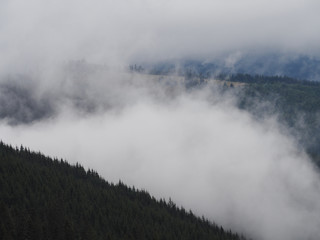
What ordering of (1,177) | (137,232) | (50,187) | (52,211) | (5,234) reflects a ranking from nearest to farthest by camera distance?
(5,234) → (52,211) → (137,232) → (1,177) → (50,187)

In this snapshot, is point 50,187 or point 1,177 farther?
point 50,187

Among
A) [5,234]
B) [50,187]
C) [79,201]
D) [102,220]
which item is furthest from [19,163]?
[5,234]

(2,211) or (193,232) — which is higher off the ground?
(2,211)

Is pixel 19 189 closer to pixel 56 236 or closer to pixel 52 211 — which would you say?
pixel 52 211

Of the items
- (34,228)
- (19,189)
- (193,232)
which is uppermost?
(34,228)

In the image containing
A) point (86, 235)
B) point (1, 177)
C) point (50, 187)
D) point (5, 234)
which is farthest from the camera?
point (50, 187)

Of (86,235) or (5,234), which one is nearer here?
(5,234)

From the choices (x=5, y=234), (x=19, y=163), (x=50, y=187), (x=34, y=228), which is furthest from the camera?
(x=19, y=163)

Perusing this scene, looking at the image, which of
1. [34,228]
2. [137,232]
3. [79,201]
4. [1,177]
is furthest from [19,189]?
[34,228]

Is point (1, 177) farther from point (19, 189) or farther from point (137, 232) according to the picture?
point (137, 232)

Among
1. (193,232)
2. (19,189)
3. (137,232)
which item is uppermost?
(19,189)

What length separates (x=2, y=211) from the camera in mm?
109938

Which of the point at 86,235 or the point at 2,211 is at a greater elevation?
the point at 2,211

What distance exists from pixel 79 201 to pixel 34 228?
239 ft
